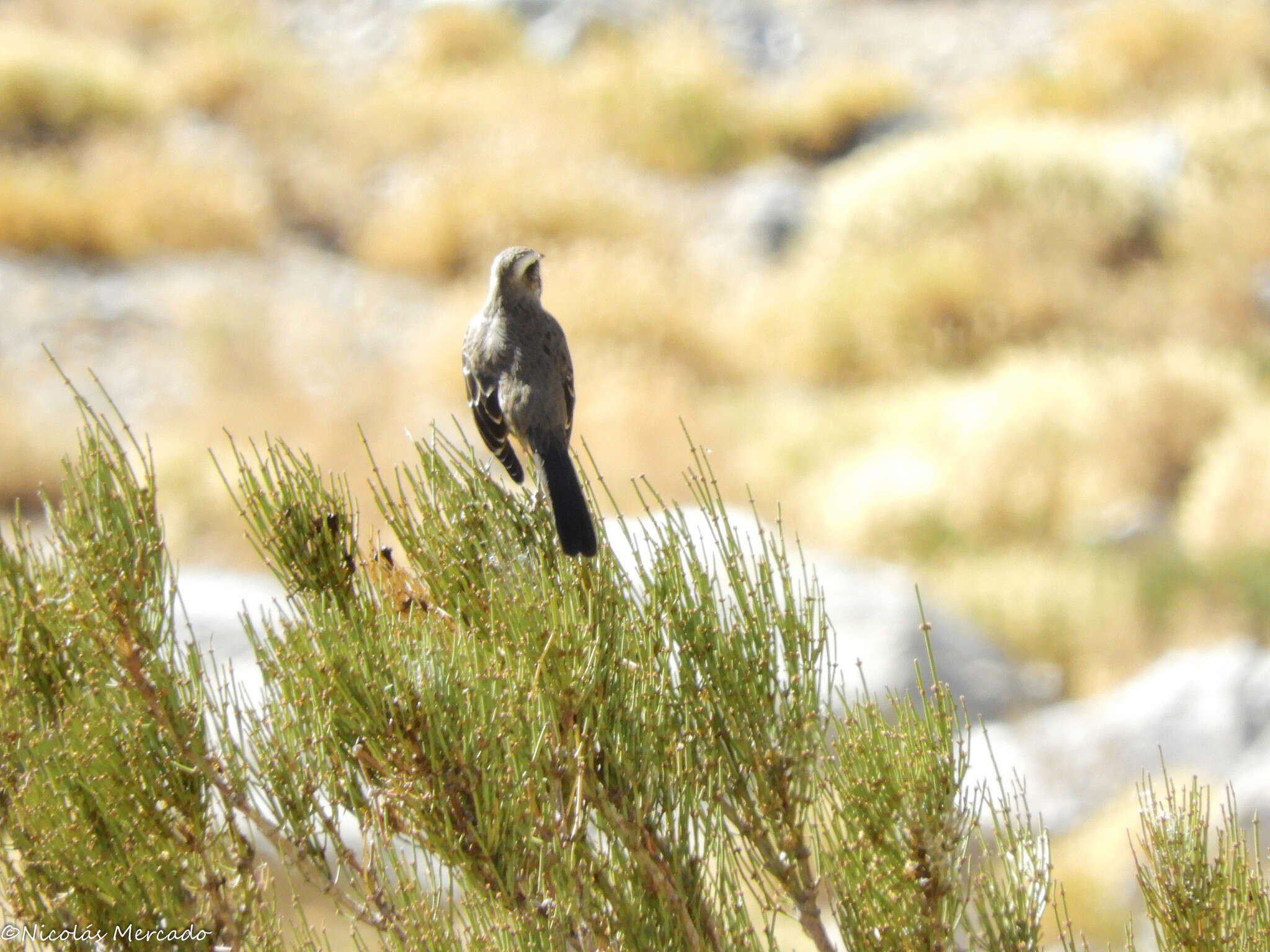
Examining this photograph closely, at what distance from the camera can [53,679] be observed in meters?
2.79

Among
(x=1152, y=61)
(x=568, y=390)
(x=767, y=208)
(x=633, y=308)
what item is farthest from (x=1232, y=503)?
(x=1152, y=61)

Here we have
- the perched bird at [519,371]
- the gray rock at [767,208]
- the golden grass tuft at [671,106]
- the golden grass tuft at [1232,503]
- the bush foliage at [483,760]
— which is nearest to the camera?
the bush foliage at [483,760]

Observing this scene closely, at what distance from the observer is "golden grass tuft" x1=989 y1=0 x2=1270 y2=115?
2119 centimetres

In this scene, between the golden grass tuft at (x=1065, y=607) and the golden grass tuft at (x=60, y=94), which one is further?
the golden grass tuft at (x=60, y=94)

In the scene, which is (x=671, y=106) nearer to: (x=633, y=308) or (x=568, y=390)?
(x=633, y=308)

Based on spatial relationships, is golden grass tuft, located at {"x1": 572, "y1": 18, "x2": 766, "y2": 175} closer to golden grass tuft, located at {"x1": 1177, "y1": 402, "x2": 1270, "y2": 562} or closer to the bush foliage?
golden grass tuft, located at {"x1": 1177, "y1": 402, "x2": 1270, "y2": 562}

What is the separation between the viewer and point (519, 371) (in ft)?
13.8

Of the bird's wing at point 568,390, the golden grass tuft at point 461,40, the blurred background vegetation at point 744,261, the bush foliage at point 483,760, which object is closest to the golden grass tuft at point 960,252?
the blurred background vegetation at point 744,261

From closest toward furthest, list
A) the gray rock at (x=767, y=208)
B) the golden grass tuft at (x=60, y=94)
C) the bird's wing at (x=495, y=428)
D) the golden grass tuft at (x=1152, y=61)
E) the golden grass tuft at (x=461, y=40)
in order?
1. the bird's wing at (x=495, y=428)
2. the golden grass tuft at (x=60, y=94)
3. the gray rock at (x=767, y=208)
4. the golden grass tuft at (x=1152, y=61)
5. the golden grass tuft at (x=461, y=40)

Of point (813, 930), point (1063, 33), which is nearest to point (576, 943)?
point (813, 930)

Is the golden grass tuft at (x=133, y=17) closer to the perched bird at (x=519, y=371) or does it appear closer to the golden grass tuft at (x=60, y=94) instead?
the golden grass tuft at (x=60, y=94)

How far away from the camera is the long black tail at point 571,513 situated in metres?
2.72

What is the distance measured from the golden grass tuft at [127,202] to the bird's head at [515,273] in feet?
38.9

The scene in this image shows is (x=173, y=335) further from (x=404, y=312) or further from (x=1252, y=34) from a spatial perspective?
(x=1252, y=34)
